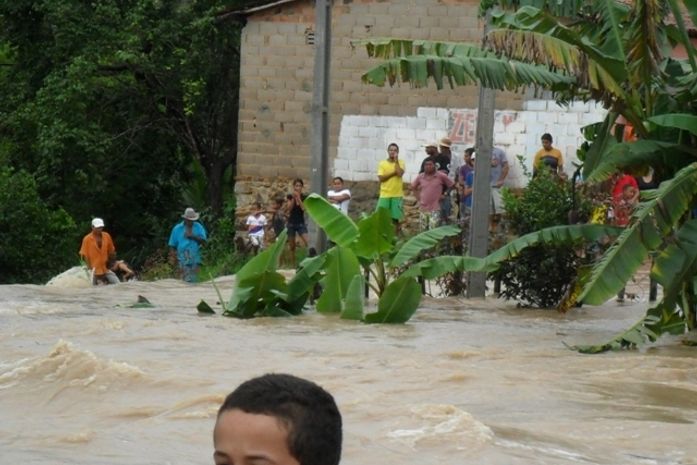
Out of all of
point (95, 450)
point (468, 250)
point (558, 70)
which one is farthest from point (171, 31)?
point (95, 450)

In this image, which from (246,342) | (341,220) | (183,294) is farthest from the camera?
(183,294)

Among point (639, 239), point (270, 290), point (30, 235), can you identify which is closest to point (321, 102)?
point (270, 290)

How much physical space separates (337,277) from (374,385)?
477 centimetres

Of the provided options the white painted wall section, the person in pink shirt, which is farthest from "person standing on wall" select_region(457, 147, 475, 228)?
the white painted wall section

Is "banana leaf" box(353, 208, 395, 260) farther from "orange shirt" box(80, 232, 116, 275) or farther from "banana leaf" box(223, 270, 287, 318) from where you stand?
"orange shirt" box(80, 232, 116, 275)

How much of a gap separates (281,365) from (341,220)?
345cm

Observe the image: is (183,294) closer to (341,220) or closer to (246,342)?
(341,220)

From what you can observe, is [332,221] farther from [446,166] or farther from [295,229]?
[295,229]

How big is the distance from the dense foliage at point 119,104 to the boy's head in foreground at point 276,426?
2607 cm

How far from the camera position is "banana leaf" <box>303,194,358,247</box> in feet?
47.8

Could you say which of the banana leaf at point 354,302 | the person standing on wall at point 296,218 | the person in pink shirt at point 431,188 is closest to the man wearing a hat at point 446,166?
the person in pink shirt at point 431,188

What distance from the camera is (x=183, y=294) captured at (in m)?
20.0

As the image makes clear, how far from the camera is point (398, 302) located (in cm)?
1443

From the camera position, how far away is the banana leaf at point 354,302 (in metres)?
14.5
